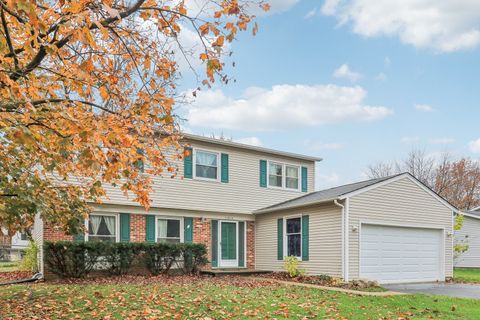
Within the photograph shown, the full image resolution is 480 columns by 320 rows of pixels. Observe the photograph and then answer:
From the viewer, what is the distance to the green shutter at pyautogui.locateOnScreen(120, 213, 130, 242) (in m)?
16.0

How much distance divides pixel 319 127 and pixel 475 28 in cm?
939

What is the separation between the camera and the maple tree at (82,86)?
4.45m

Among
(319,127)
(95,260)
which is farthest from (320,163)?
(95,260)

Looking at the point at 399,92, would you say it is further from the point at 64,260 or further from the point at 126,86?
the point at 64,260

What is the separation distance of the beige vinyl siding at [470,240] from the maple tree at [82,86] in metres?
21.3

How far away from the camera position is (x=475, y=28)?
1393 cm

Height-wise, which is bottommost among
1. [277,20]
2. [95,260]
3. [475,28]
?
[95,260]

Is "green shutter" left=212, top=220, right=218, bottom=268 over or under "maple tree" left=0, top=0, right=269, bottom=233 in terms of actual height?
under

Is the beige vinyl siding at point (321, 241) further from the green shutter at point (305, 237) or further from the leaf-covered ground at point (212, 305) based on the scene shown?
the leaf-covered ground at point (212, 305)

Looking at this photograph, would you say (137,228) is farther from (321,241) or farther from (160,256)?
(321,241)

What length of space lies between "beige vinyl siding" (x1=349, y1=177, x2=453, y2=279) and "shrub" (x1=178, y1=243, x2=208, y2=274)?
211 inches

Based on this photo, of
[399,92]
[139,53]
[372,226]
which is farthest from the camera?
[399,92]

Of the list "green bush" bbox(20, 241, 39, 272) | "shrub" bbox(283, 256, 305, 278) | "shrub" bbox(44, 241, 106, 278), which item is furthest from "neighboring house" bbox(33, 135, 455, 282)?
"shrub" bbox(44, 241, 106, 278)

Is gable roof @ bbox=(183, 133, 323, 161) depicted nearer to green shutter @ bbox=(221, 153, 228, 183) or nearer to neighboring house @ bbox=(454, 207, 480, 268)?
green shutter @ bbox=(221, 153, 228, 183)
